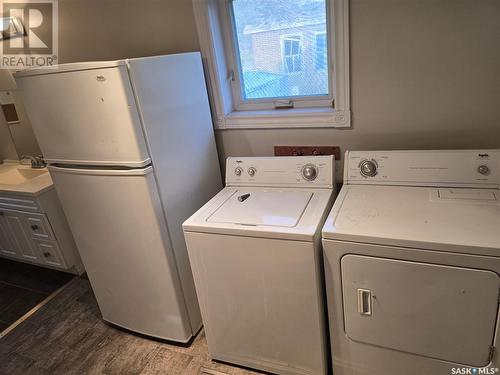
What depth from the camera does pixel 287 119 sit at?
75.7 inches

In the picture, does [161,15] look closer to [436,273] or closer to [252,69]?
[252,69]

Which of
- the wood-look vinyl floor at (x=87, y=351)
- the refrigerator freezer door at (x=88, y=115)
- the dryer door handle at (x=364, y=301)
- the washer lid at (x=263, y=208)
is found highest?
the refrigerator freezer door at (x=88, y=115)

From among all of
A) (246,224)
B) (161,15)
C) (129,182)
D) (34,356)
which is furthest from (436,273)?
(34,356)

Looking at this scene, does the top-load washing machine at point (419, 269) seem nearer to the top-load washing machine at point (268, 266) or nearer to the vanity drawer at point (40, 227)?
the top-load washing machine at point (268, 266)

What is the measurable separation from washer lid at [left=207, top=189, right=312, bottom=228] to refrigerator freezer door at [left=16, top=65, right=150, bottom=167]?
44 centimetres

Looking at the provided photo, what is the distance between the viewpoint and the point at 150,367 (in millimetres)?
1842

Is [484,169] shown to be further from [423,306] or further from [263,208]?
[263,208]

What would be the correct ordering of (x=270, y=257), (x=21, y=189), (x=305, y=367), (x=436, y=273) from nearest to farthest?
(x=436, y=273)
(x=270, y=257)
(x=305, y=367)
(x=21, y=189)

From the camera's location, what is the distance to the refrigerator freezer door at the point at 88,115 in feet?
4.82

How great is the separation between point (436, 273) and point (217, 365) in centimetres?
121

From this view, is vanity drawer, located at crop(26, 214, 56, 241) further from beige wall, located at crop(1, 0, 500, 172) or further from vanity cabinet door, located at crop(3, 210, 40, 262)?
beige wall, located at crop(1, 0, 500, 172)

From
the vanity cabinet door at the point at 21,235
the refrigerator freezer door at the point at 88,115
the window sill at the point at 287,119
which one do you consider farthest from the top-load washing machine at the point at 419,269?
the vanity cabinet door at the point at 21,235

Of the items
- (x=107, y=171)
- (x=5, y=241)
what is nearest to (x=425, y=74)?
(x=107, y=171)

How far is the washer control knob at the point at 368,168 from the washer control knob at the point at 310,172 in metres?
0.22
